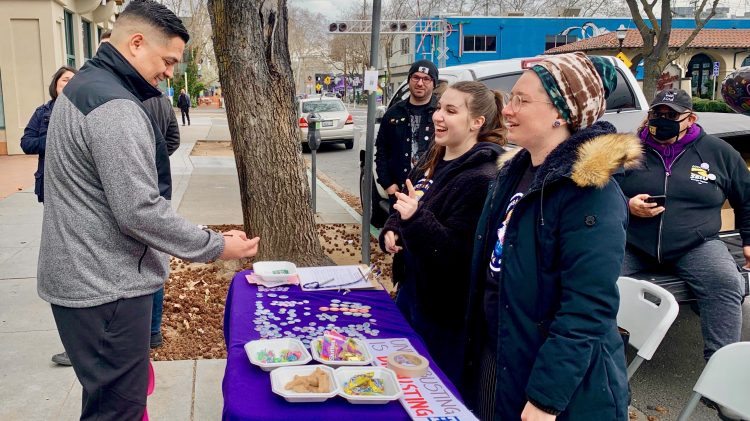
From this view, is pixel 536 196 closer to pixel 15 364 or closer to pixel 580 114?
pixel 580 114

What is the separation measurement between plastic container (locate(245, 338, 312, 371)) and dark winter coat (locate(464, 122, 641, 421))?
0.69 metres

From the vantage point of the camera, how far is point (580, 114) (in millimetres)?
1978

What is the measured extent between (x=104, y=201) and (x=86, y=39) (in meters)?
20.9

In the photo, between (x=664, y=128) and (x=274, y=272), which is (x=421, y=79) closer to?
(x=664, y=128)

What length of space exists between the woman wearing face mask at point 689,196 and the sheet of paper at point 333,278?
2005mm

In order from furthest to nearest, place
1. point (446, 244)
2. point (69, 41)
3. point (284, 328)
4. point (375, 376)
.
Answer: point (69, 41) < point (446, 244) < point (284, 328) < point (375, 376)

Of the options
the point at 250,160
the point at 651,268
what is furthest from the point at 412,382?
the point at 250,160

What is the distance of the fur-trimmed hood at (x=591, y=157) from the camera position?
5.91 ft

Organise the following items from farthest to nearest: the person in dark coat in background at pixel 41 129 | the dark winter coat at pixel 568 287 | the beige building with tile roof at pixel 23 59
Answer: the beige building with tile roof at pixel 23 59 → the person in dark coat in background at pixel 41 129 → the dark winter coat at pixel 568 287

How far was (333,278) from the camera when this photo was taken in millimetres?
3105

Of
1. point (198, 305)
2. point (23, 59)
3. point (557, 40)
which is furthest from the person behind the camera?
point (557, 40)

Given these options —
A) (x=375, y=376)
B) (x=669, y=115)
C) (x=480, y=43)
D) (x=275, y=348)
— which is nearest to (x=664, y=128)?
(x=669, y=115)

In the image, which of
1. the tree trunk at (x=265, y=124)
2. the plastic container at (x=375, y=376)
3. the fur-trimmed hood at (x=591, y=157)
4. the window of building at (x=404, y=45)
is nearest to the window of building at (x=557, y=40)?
the window of building at (x=404, y=45)

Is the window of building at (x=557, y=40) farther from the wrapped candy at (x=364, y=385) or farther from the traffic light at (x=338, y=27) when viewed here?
the wrapped candy at (x=364, y=385)
